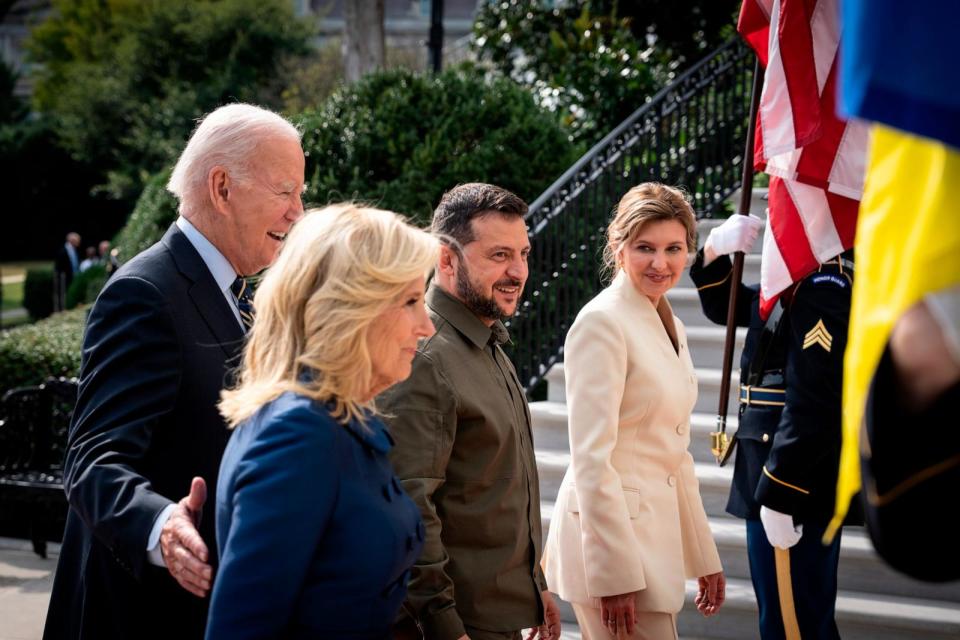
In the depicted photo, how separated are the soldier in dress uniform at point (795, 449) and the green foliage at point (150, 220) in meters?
6.85

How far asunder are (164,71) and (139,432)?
3020cm

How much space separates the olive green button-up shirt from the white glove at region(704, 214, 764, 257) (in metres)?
1.63

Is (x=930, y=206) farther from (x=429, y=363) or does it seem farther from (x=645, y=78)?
(x=645, y=78)

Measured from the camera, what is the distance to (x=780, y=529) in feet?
12.7

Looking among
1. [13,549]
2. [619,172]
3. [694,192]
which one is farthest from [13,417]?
[694,192]

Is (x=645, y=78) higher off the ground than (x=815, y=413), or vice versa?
(x=645, y=78)

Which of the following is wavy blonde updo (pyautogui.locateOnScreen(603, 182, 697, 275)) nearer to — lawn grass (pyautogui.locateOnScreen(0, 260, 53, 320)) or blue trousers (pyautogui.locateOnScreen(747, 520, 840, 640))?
blue trousers (pyautogui.locateOnScreen(747, 520, 840, 640))

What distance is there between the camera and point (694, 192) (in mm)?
8711

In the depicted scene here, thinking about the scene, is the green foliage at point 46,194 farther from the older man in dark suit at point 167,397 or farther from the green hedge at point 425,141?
the older man in dark suit at point 167,397

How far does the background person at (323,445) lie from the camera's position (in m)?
2.06

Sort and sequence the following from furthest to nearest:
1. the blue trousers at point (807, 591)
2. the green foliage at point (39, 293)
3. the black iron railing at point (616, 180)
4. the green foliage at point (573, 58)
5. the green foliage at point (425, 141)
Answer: the green foliage at point (39, 293), the green foliage at point (573, 58), the green foliage at point (425, 141), the black iron railing at point (616, 180), the blue trousers at point (807, 591)

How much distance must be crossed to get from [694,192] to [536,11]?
3.79m

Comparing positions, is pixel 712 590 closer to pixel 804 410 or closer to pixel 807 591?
pixel 807 591

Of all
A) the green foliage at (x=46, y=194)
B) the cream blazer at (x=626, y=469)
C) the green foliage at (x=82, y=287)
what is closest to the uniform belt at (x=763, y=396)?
the cream blazer at (x=626, y=469)
